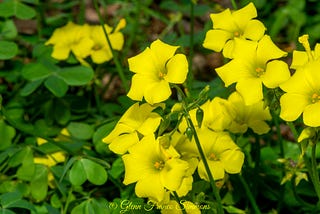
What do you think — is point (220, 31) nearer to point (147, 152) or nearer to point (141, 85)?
point (141, 85)

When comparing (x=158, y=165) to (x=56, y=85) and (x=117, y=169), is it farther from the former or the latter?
(x=56, y=85)

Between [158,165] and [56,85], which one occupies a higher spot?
[158,165]

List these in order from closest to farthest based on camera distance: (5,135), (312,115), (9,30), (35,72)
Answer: (312,115) → (5,135) → (35,72) → (9,30)

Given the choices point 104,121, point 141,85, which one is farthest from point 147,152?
point 104,121

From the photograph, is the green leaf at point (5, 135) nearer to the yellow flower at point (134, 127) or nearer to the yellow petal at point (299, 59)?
the yellow flower at point (134, 127)

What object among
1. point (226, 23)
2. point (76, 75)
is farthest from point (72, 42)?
point (226, 23)

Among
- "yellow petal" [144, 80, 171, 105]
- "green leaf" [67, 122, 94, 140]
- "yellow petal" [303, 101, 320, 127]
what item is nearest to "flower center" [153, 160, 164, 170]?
"yellow petal" [144, 80, 171, 105]
